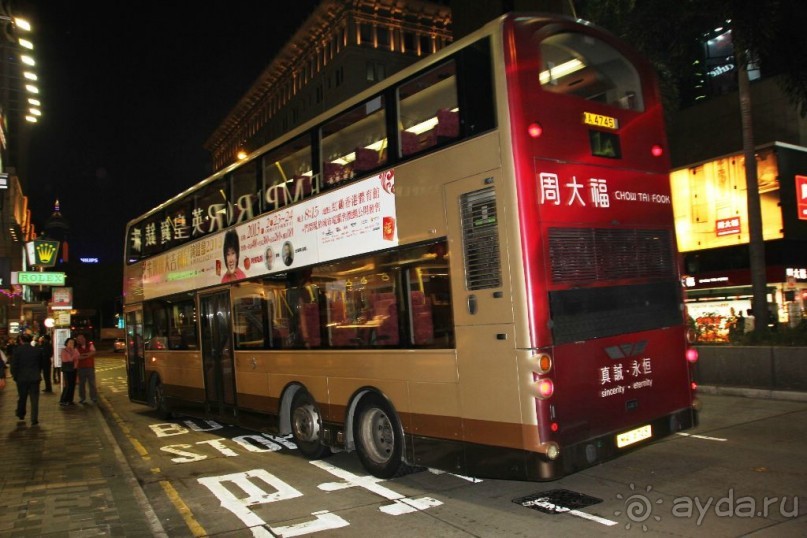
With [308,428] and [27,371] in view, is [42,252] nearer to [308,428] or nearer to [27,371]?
[27,371]

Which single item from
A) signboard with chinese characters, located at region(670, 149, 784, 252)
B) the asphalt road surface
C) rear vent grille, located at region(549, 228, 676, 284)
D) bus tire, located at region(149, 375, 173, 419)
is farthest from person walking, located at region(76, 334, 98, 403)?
signboard with chinese characters, located at region(670, 149, 784, 252)

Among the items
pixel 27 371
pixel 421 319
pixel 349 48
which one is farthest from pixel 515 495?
pixel 349 48

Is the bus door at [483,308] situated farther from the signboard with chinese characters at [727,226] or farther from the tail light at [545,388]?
the signboard with chinese characters at [727,226]

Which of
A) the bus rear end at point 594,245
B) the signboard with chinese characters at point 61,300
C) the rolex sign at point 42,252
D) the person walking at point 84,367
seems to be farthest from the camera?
the rolex sign at point 42,252

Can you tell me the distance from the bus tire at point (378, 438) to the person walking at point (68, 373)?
11708 mm

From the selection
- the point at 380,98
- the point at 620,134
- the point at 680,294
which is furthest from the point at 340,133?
the point at 680,294

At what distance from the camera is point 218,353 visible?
1050cm

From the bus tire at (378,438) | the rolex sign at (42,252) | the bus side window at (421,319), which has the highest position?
the rolex sign at (42,252)

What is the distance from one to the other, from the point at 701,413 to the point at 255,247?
7556 mm

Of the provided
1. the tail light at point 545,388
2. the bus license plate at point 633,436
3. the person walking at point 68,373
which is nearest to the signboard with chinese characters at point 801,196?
the bus license plate at point 633,436

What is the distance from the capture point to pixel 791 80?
38.8ft

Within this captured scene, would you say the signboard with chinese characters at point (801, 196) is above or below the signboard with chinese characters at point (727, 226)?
above

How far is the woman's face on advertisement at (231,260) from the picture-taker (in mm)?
9812

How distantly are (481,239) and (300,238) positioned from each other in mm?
3391
